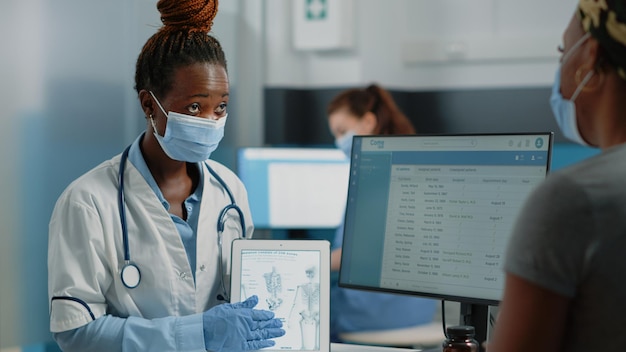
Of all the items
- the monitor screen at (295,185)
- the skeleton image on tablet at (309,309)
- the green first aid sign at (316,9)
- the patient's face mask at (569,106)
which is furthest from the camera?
the green first aid sign at (316,9)

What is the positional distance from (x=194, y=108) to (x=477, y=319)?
0.68 m

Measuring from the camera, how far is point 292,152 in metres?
4.02

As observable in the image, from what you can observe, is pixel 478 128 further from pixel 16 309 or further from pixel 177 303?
pixel 177 303

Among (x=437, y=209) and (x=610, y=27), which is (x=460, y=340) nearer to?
(x=437, y=209)

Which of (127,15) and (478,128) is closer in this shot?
(127,15)

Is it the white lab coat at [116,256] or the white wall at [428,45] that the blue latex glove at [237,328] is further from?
the white wall at [428,45]

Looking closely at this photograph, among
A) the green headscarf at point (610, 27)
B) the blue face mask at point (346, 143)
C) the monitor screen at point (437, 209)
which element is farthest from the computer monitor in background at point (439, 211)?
the blue face mask at point (346, 143)

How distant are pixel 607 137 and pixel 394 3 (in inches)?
149

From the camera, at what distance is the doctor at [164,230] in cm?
156

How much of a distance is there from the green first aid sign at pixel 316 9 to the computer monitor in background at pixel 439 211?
3130 millimetres

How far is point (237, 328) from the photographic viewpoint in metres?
1.57

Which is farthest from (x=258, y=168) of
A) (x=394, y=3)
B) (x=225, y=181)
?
(x=225, y=181)

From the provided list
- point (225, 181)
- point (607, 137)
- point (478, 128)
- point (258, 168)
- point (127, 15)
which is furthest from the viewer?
point (478, 128)

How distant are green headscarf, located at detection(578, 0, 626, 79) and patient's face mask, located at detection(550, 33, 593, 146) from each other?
0.11 ft
